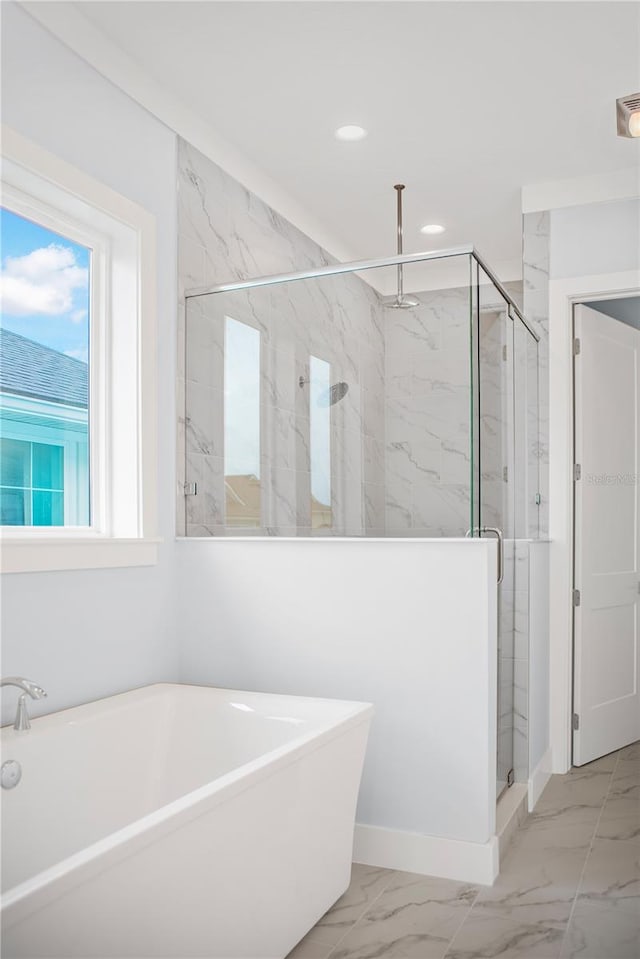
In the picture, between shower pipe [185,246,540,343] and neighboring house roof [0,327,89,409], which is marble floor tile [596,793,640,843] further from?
neighboring house roof [0,327,89,409]

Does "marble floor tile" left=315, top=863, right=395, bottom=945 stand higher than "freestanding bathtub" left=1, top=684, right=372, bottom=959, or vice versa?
"freestanding bathtub" left=1, top=684, right=372, bottom=959

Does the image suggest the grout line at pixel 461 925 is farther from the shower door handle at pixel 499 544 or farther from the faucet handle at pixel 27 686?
the faucet handle at pixel 27 686

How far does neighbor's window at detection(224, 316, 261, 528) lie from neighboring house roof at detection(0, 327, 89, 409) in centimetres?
56

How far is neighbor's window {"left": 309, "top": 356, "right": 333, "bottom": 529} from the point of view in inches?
111

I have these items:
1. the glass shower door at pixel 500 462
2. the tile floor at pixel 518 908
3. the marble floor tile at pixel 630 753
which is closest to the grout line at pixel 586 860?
the tile floor at pixel 518 908

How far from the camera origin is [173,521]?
9.88 ft

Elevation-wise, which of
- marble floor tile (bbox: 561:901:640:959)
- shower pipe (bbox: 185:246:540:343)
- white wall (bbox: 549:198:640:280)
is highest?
white wall (bbox: 549:198:640:280)

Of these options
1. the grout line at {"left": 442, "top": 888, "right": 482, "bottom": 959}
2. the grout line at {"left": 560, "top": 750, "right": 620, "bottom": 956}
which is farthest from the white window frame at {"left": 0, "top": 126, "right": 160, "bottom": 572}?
the grout line at {"left": 560, "top": 750, "right": 620, "bottom": 956}

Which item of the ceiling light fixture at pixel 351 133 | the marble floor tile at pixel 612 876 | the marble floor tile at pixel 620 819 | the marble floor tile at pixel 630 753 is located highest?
the ceiling light fixture at pixel 351 133

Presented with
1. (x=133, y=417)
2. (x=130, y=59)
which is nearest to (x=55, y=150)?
(x=130, y=59)

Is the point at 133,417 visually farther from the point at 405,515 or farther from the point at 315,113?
the point at 315,113

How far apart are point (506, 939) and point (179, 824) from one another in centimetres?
115

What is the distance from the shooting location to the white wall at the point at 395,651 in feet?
8.23

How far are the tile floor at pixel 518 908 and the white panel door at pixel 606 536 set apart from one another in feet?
3.26
